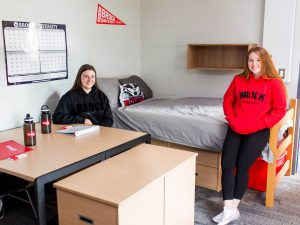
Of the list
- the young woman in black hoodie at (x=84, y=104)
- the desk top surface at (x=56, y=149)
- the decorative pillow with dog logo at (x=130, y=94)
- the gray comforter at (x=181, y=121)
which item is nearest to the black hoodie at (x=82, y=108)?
the young woman in black hoodie at (x=84, y=104)

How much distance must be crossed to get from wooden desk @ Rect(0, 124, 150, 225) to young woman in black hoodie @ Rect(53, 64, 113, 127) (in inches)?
8.7

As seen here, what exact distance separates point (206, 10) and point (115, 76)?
1296 millimetres

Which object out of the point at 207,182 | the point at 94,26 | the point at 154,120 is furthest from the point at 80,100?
the point at 207,182

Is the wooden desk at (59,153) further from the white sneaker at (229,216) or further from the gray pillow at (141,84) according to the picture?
the gray pillow at (141,84)

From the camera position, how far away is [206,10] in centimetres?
377

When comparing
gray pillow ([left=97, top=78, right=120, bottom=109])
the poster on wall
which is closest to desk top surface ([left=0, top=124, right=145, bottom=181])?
the poster on wall

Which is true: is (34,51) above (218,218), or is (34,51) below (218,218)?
above

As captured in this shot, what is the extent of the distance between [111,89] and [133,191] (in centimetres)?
209

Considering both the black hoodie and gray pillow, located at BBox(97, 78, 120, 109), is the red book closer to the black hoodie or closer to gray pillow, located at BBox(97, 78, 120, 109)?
the black hoodie

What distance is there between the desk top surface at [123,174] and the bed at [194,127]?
2.69ft

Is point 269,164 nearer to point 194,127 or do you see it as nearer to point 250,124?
point 250,124

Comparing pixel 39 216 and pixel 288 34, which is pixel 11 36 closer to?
pixel 39 216

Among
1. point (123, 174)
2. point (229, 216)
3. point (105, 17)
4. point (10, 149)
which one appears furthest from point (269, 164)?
point (105, 17)

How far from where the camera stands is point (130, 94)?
3.67m
